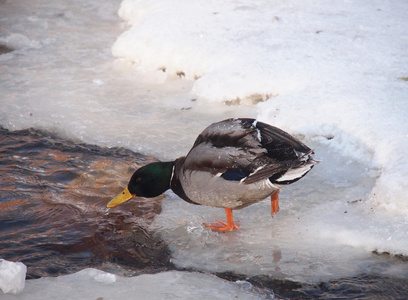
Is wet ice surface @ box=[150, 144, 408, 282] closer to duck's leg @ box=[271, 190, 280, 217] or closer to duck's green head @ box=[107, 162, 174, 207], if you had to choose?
duck's leg @ box=[271, 190, 280, 217]

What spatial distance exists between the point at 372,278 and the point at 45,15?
670cm

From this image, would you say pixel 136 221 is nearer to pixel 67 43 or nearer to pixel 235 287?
pixel 235 287

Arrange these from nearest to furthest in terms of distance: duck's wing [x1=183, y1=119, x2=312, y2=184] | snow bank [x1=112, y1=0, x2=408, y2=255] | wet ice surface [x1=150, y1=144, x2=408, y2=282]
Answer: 1. wet ice surface [x1=150, y1=144, x2=408, y2=282]
2. duck's wing [x1=183, y1=119, x2=312, y2=184]
3. snow bank [x1=112, y1=0, x2=408, y2=255]

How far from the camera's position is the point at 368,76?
518 cm

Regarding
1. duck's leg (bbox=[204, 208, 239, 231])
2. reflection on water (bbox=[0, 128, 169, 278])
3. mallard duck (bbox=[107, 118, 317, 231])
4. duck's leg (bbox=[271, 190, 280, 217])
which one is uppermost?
mallard duck (bbox=[107, 118, 317, 231])

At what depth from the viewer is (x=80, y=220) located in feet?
13.3

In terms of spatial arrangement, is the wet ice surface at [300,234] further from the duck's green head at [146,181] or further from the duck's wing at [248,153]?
the duck's wing at [248,153]

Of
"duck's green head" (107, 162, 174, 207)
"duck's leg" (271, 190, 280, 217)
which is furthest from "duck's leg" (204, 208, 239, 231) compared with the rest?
"duck's green head" (107, 162, 174, 207)

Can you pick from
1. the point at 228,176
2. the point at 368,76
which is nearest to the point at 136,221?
the point at 228,176

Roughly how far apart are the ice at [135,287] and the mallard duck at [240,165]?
64 centimetres

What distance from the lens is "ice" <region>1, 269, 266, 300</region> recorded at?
2963 mm

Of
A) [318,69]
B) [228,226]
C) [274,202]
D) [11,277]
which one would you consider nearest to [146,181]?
[228,226]

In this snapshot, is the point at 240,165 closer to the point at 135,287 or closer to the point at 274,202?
the point at 274,202

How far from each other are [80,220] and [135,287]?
1.12 meters
